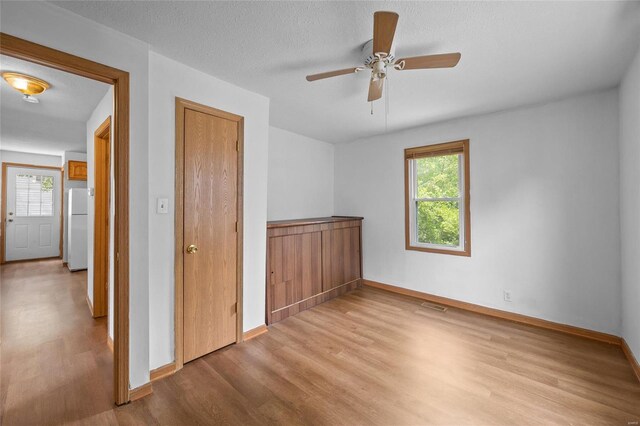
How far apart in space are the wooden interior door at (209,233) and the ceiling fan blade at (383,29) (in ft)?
4.95

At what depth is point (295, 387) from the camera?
1.95 m

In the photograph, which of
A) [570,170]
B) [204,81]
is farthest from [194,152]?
[570,170]

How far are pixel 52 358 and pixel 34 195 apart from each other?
19.4 ft

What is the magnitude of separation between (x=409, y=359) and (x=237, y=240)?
6.12 ft

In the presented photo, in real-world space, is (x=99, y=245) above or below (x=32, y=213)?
below

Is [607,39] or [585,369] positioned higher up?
[607,39]

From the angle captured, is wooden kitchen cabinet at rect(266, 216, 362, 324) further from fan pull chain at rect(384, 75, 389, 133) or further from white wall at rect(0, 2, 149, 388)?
fan pull chain at rect(384, 75, 389, 133)

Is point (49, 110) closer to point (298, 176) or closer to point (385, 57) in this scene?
point (298, 176)

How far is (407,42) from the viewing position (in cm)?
185

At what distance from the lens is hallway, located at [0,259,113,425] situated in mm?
1729

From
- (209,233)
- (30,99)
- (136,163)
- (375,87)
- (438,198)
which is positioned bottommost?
(209,233)

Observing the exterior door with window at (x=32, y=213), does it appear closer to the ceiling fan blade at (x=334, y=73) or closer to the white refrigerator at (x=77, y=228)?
the white refrigerator at (x=77, y=228)

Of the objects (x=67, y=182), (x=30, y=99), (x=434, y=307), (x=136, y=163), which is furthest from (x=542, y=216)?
(x=67, y=182)

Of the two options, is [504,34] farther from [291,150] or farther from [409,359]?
[291,150]
